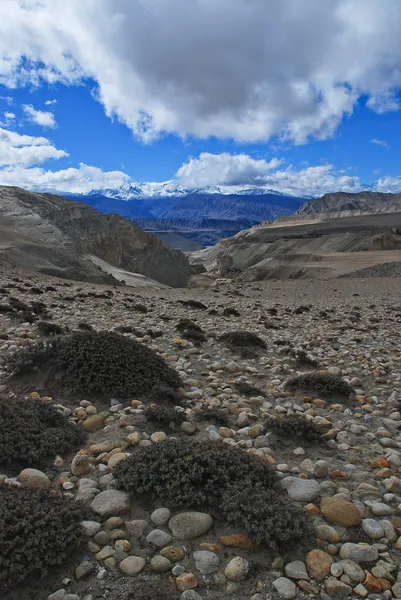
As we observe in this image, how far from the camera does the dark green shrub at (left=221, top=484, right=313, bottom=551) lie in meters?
3.71

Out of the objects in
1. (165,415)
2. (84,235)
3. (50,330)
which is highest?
(84,235)

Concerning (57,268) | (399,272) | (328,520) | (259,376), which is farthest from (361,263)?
(328,520)

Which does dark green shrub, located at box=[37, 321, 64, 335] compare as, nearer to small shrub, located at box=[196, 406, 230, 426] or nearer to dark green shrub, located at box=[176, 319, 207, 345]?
dark green shrub, located at box=[176, 319, 207, 345]

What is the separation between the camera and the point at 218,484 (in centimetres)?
447

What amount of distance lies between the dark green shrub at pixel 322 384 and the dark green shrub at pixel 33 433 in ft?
14.8

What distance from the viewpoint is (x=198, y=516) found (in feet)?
13.3

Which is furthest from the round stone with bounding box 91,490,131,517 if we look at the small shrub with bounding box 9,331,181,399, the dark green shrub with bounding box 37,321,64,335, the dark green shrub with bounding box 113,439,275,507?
the dark green shrub with bounding box 37,321,64,335

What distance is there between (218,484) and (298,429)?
2.11 metres

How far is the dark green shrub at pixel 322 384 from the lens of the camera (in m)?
8.24

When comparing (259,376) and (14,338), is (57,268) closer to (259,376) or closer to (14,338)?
(14,338)

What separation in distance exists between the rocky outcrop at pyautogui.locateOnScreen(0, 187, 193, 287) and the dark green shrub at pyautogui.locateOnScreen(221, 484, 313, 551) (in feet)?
174

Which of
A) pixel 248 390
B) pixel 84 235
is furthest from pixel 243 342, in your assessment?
pixel 84 235

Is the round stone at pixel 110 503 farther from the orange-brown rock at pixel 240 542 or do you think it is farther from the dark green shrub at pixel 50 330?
the dark green shrub at pixel 50 330

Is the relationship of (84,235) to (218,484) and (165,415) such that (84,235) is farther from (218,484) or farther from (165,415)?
(218,484)
